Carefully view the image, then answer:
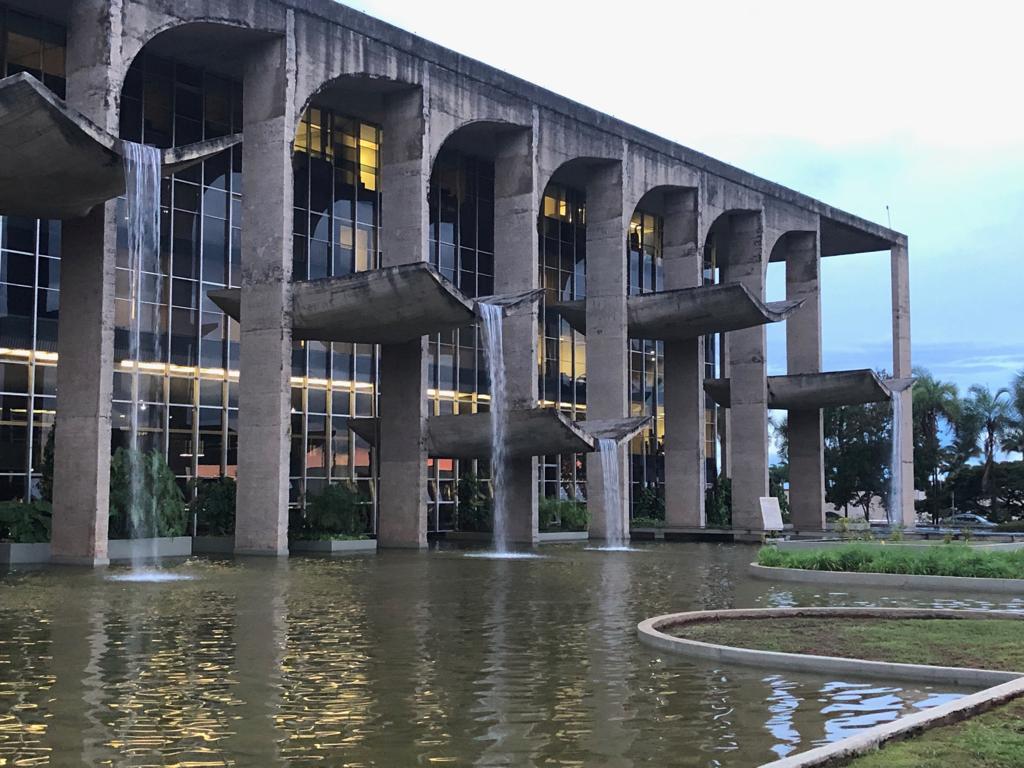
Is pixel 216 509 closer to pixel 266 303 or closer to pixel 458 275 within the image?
pixel 266 303

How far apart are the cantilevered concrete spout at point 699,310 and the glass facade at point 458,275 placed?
199 inches

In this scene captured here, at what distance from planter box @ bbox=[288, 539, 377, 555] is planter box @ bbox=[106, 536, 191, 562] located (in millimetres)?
3861

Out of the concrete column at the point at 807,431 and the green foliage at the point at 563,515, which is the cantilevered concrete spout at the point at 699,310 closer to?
the green foliage at the point at 563,515

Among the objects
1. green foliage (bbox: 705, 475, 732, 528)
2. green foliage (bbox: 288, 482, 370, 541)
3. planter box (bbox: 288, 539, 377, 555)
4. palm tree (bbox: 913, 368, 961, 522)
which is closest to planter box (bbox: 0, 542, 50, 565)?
planter box (bbox: 288, 539, 377, 555)

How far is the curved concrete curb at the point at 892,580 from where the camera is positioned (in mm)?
21172

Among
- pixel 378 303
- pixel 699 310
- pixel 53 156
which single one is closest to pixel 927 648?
pixel 53 156

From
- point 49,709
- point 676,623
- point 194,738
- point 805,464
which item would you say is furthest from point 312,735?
point 805,464

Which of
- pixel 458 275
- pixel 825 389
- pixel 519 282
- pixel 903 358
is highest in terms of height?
pixel 458 275

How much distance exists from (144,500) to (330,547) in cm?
586

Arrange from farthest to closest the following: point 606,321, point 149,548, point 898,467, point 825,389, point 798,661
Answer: point 898,467 < point 825,389 < point 606,321 < point 149,548 < point 798,661

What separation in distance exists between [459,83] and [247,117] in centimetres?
844

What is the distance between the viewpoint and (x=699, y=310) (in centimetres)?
4412

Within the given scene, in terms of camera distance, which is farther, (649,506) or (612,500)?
(649,506)

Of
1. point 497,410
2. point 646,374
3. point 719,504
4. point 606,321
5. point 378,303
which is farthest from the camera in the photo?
point 646,374
